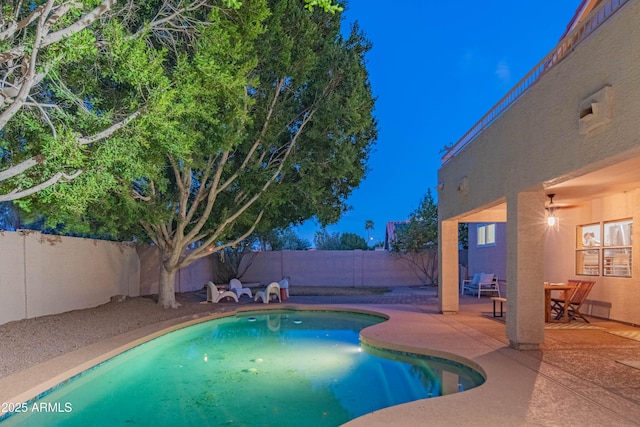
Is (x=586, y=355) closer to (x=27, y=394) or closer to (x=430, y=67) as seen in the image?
(x=27, y=394)

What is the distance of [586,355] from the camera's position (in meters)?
6.65

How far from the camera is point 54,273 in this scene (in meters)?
10.3

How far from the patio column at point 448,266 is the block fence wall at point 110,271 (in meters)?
9.43

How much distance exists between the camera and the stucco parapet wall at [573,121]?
442 cm

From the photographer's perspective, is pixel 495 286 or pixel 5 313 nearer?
pixel 5 313

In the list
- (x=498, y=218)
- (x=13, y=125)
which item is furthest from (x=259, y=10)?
(x=498, y=218)

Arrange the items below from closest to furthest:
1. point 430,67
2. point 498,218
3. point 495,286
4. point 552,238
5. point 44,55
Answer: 1. point 44,55
2. point 498,218
3. point 552,238
4. point 495,286
5. point 430,67

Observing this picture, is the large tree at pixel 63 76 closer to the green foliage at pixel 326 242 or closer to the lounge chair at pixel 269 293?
the lounge chair at pixel 269 293

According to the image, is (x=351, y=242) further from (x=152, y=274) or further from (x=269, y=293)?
(x=152, y=274)

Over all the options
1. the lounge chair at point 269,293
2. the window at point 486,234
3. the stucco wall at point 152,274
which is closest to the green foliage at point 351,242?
the window at point 486,234

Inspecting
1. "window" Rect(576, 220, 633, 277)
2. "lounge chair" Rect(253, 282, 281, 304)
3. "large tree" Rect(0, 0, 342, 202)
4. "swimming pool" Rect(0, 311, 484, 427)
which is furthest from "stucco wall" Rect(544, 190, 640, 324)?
"lounge chair" Rect(253, 282, 281, 304)

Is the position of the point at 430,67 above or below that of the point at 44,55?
above

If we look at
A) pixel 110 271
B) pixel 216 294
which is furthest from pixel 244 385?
pixel 216 294

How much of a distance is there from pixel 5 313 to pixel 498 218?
11236mm
